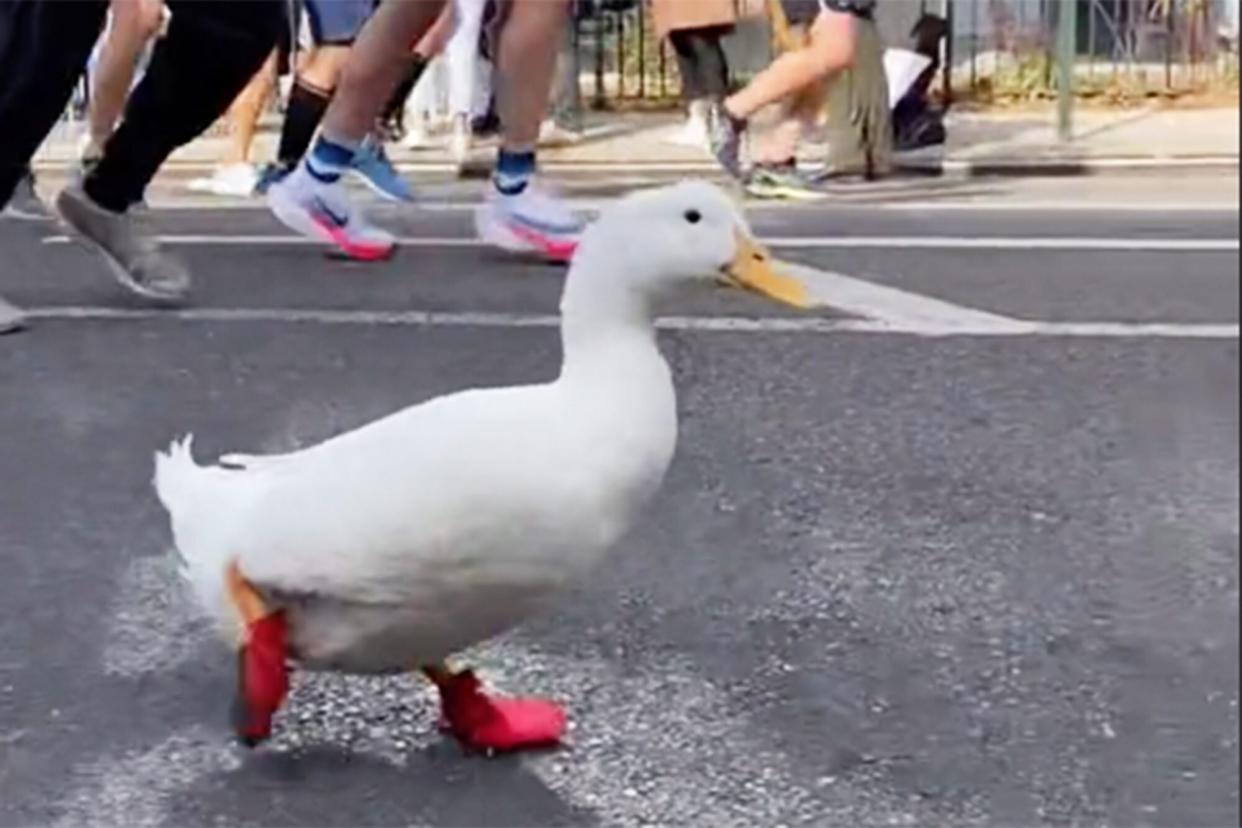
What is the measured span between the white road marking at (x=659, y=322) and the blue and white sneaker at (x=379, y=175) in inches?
88.6

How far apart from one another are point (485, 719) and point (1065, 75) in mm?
6235

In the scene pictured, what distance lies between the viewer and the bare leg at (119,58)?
6191mm

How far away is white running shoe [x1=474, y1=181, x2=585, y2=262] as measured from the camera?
17.5 feet

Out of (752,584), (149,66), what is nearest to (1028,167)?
(149,66)

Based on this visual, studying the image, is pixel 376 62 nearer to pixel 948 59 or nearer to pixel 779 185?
pixel 779 185

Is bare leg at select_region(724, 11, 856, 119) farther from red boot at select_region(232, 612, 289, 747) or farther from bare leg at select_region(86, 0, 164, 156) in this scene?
red boot at select_region(232, 612, 289, 747)

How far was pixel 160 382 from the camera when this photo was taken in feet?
13.7

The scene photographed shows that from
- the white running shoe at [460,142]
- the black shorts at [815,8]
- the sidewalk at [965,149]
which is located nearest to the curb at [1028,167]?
the sidewalk at [965,149]

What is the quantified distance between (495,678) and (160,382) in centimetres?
162

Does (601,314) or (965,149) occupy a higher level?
(601,314)

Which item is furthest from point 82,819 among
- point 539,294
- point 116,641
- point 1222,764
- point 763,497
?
point 539,294

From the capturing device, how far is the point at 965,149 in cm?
866

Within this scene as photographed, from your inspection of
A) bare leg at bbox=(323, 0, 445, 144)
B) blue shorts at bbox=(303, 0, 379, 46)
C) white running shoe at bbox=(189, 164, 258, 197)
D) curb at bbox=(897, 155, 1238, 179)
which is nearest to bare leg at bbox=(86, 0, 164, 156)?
blue shorts at bbox=(303, 0, 379, 46)

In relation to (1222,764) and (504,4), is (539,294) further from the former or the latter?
(1222,764)
